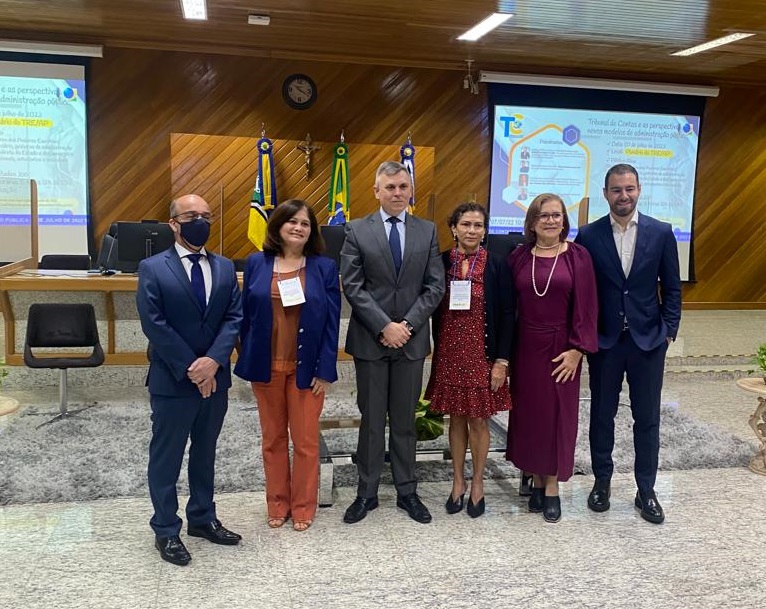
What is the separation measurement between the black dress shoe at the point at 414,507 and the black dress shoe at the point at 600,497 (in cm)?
84

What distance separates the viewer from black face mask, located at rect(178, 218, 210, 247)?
8.92 feet

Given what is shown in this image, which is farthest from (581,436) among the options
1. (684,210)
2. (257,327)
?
(684,210)

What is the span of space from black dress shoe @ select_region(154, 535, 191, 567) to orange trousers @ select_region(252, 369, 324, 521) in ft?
1.61

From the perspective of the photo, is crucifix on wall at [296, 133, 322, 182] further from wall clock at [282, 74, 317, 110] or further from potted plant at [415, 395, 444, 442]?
potted plant at [415, 395, 444, 442]

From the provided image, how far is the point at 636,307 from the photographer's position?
3217 mm

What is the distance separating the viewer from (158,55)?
816 centimetres

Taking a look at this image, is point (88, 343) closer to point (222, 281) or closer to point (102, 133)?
point (222, 281)

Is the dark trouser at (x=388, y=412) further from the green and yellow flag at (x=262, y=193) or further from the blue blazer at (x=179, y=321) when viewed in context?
the green and yellow flag at (x=262, y=193)

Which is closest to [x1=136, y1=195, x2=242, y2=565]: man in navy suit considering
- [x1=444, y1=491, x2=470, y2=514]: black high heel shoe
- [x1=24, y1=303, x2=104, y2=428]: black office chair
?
[x1=444, y1=491, x2=470, y2=514]: black high heel shoe

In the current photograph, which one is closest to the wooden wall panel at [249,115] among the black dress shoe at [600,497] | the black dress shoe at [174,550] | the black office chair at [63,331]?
the black office chair at [63,331]

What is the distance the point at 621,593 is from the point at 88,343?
Result: 13.0 ft

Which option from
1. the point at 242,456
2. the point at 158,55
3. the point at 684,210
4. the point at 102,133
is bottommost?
the point at 242,456

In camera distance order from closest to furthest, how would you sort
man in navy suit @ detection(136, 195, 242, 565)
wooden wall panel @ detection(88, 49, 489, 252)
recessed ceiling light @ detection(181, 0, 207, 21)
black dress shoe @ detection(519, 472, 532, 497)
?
man in navy suit @ detection(136, 195, 242, 565), black dress shoe @ detection(519, 472, 532, 497), recessed ceiling light @ detection(181, 0, 207, 21), wooden wall panel @ detection(88, 49, 489, 252)

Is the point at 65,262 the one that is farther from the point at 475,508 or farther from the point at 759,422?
the point at 759,422
